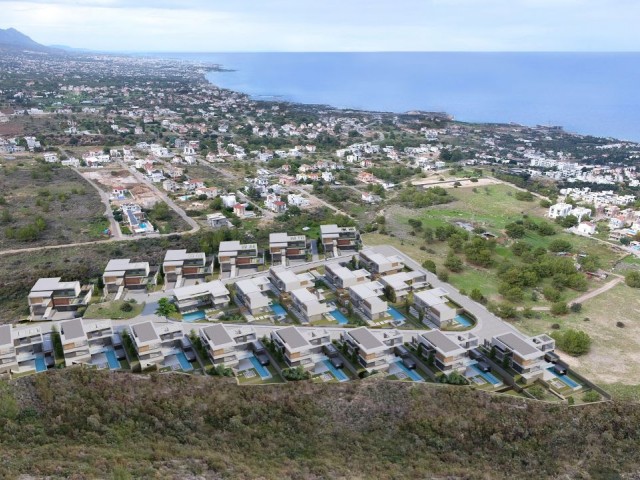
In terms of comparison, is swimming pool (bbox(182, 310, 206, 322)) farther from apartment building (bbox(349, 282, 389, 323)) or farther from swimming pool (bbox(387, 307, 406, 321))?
swimming pool (bbox(387, 307, 406, 321))

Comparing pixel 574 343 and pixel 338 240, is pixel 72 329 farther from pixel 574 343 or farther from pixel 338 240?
pixel 574 343

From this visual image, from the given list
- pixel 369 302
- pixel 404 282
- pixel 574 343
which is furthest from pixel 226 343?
pixel 574 343

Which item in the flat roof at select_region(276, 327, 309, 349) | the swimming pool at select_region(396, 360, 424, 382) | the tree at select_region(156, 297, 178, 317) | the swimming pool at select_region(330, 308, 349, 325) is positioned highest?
the flat roof at select_region(276, 327, 309, 349)

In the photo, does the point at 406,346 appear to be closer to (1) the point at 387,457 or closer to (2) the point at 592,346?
(1) the point at 387,457

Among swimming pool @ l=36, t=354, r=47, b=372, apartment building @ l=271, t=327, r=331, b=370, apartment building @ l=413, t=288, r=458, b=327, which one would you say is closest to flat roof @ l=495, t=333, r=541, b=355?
apartment building @ l=413, t=288, r=458, b=327

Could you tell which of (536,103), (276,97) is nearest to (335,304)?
(276,97)

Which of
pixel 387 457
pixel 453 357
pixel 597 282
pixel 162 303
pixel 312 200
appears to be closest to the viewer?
pixel 387 457
